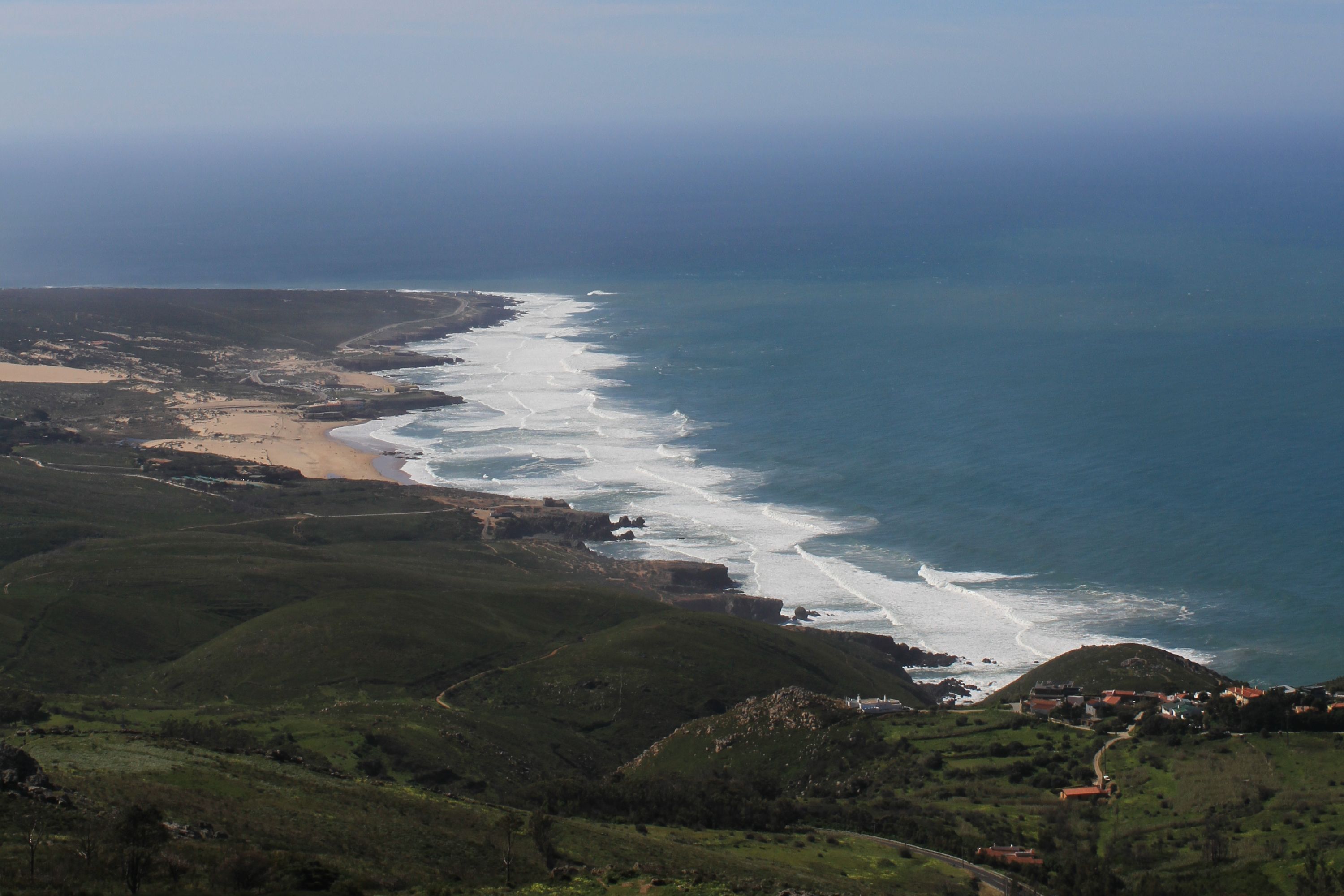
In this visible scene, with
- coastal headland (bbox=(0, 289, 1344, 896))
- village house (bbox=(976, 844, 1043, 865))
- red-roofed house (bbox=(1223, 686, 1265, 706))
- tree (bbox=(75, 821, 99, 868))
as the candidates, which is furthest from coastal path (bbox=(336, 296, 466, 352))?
tree (bbox=(75, 821, 99, 868))

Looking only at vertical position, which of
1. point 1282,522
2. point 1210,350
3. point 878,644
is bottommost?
point 878,644

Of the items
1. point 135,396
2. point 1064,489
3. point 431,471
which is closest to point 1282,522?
point 1064,489

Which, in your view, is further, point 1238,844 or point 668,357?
point 668,357

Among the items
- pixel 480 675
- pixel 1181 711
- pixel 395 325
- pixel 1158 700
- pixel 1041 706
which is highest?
Answer: pixel 395 325

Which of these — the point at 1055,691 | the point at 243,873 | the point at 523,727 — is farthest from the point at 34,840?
the point at 1055,691

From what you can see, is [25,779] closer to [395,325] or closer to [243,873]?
[243,873]

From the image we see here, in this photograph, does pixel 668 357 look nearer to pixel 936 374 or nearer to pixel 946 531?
pixel 936 374

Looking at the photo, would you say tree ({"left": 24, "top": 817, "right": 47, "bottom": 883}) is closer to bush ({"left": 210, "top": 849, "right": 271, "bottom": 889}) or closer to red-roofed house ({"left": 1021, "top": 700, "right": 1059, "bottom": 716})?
bush ({"left": 210, "top": 849, "right": 271, "bottom": 889})
